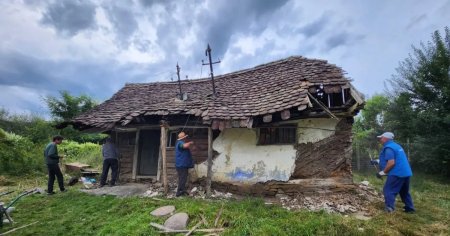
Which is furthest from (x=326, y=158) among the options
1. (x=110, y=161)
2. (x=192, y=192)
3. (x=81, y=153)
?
(x=81, y=153)

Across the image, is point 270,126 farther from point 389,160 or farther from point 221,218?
point 221,218

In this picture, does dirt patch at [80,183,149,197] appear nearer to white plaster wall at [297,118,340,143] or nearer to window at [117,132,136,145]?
window at [117,132,136,145]

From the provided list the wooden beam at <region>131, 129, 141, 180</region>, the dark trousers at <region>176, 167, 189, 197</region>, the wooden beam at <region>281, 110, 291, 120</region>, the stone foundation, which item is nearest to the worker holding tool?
the stone foundation

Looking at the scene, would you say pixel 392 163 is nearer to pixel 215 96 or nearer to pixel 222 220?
pixel 222 220

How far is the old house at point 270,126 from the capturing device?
27.7ft

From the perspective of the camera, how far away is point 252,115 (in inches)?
322

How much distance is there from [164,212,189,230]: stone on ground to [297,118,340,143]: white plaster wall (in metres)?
4.04

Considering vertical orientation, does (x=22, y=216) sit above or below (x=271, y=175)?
below

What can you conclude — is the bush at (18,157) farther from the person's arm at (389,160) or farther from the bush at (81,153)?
the person's arm at (389,160)

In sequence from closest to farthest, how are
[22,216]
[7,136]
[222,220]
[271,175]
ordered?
[222,220], [22,216], [271,175], [7,136]

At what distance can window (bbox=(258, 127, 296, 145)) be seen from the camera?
892 cm

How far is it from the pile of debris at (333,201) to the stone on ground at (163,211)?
280 cm

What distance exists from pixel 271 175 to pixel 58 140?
6.69 meters

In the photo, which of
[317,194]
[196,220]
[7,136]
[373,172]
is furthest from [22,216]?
[373,172]
